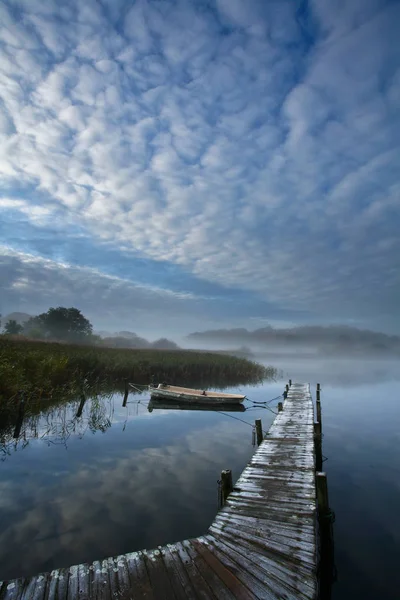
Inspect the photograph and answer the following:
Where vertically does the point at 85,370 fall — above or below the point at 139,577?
above

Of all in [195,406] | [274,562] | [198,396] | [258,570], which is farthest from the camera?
[195,406]

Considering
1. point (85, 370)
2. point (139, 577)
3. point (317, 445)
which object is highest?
point (85, 370)

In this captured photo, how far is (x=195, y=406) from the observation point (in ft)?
77.4

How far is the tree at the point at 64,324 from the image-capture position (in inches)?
3465

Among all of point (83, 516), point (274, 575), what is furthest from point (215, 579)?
point (83, 516)

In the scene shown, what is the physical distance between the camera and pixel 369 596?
6258mm

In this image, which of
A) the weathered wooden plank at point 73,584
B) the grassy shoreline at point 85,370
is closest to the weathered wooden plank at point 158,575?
the weathered wooden plank at point 73,584

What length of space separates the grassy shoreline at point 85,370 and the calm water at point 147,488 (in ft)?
8.02

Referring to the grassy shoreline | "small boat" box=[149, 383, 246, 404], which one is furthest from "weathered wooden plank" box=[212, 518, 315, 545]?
"small boat" box=[149, 383, 246, 404]

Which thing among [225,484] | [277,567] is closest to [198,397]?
[225,484]

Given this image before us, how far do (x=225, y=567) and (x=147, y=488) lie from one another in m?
6.20

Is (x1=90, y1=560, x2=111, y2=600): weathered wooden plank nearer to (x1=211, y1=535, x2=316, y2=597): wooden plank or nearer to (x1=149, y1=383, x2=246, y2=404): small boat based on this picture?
(x1=211, y1=535, x2=316, y2=597): wooden plank

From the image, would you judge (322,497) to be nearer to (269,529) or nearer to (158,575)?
(269,529)

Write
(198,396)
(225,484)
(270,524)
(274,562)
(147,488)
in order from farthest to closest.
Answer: (198,396), (147,488), (225,484), (270,524), (274,562)
